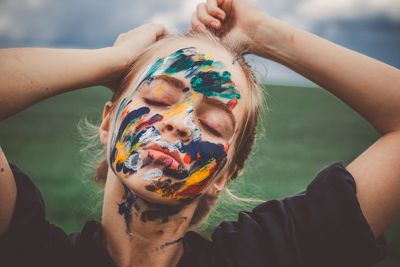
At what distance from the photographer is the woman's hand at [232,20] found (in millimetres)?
1942

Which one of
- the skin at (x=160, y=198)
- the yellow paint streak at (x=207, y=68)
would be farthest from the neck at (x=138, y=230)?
the yellow paint streak at (x=207, y=68)

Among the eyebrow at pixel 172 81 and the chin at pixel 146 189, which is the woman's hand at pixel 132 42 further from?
the chin at pixel 146 189

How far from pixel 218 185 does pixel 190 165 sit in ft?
1.02

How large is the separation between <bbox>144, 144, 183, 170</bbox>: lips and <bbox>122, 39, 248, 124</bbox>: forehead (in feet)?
0.82

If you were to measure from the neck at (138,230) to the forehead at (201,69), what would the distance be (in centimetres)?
39

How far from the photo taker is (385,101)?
5.89ft

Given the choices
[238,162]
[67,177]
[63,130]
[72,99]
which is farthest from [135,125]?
[72,99]

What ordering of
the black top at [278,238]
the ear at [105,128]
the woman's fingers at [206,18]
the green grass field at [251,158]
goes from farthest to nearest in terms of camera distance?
the green grass field at [251,158] → the woman's fingers at [206,18] → the ear at [105,128] → the black top at [278,238]

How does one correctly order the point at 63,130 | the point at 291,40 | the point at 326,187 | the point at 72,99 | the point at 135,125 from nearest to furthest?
1. the point at 135,125
2. the point at 326,187
3. the point at 291,40
4. the point at 63,130
5. the point at 72,99

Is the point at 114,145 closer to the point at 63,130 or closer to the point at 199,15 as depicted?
the point at 199,15

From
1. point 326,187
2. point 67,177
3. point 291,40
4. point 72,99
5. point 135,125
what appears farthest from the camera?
point 72,99

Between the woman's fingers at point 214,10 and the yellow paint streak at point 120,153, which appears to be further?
the woman's fingers at point 214,10

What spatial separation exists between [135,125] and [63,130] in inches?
167

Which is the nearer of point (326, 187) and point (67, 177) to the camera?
point (326, 187)
